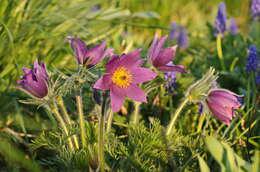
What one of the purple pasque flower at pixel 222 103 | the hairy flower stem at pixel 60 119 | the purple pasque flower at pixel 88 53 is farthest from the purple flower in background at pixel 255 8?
the hairy flower stem at pixel 60 119

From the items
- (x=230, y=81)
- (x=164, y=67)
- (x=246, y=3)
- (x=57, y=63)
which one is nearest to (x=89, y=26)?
(x=57, y=63)

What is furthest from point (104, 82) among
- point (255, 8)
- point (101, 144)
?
point (255, 8)

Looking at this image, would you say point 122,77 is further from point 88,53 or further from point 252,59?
point 252,59

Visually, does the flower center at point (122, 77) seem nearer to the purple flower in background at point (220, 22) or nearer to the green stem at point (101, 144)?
the green stem at point (101, 144)

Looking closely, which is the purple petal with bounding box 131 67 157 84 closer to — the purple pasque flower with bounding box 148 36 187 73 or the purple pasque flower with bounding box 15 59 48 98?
the purple pasque flower with bounding box 148 36 187 73

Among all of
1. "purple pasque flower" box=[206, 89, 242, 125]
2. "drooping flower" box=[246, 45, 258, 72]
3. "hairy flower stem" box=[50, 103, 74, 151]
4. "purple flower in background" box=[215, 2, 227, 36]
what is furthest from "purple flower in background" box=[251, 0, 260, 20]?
"hairy flower stem" box=[50, 103, 74, 151]

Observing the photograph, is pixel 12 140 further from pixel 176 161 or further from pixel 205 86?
pixel 205 86

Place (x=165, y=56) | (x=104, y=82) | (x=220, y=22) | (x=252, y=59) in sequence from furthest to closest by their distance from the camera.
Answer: (x=220, y=22) < (x=252, y=59) < (x=165, y=56) < (x=104, y=82)
